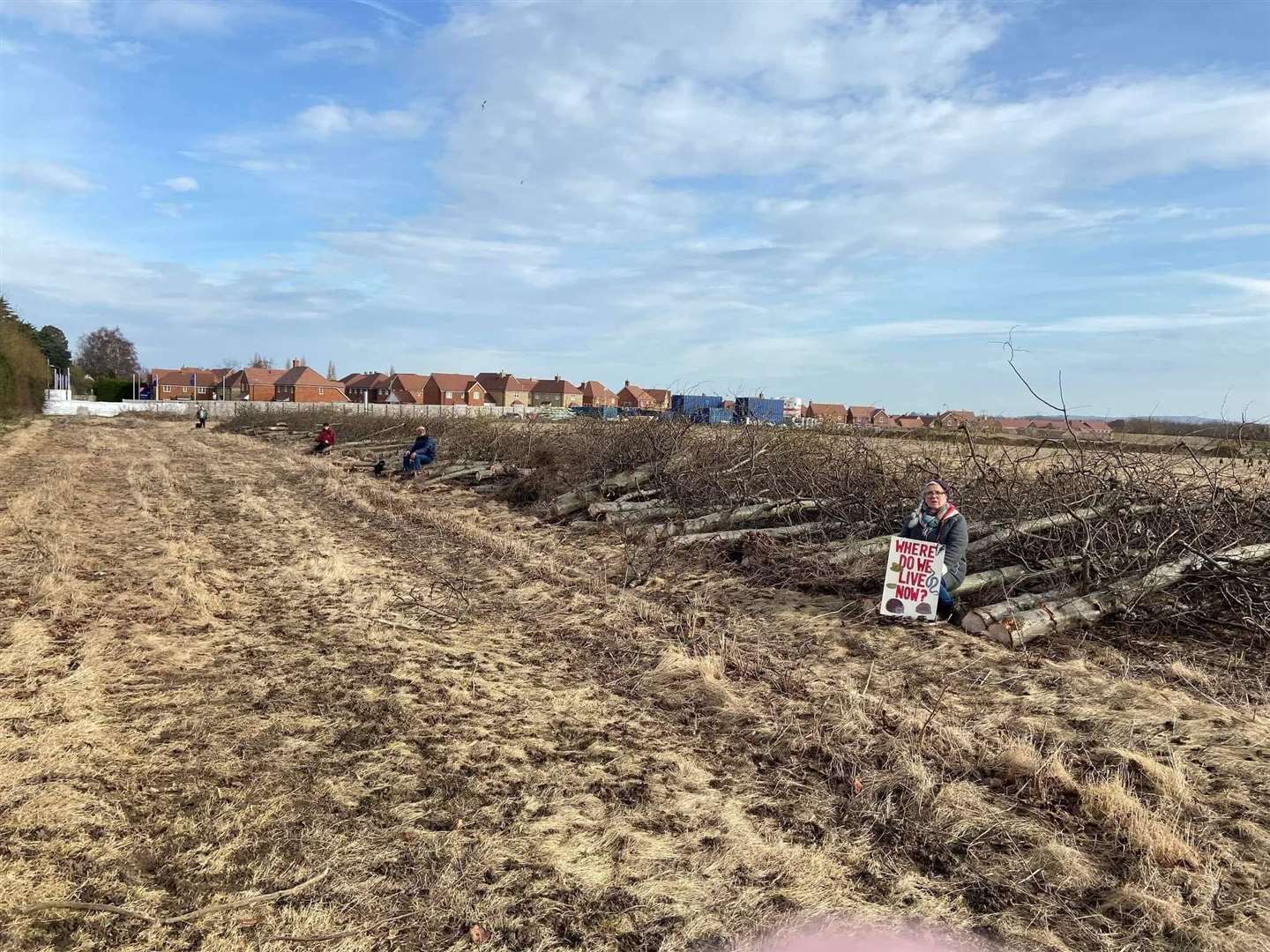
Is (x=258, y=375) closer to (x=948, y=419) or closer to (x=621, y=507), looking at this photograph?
(x=621, y=507)

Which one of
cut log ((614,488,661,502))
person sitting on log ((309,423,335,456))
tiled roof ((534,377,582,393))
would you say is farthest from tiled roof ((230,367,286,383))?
cut log ((614,488,661,502))

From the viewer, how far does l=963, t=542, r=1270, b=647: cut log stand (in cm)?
602

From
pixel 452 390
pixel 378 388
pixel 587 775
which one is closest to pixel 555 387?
pixel 452 390

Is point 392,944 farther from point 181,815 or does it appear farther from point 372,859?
point 181,815

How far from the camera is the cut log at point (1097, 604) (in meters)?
6.02

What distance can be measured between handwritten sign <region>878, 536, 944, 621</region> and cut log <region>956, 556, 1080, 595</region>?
675 mm

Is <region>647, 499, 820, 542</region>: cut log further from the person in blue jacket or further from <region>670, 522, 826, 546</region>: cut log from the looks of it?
the person in blue jacket

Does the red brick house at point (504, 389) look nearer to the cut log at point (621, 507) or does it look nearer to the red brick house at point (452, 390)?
the red brick house at point (452, 390)

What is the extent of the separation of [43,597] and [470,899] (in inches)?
219

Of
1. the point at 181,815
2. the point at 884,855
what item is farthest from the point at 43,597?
the point at 884,855

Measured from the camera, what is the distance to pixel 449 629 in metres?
5.97

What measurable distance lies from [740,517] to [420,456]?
8784mm

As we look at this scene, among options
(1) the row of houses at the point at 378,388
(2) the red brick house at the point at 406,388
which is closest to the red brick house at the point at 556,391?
(1) the row of houses at the point at 378,388

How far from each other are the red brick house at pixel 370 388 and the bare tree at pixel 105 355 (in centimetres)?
2979
